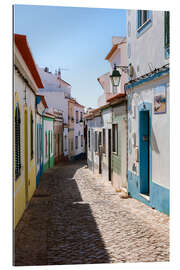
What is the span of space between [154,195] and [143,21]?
3235 mm

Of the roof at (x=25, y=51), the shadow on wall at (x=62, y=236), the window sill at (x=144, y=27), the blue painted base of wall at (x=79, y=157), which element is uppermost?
the window sill at (x=144, y=27)

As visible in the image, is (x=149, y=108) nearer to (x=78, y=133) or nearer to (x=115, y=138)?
(x=115, y=138)

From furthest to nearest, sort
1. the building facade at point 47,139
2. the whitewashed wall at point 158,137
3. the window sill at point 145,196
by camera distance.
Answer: the building facade at point 47,139 → the window sill at point 145,196 → the whitewashed wall at point 158,137

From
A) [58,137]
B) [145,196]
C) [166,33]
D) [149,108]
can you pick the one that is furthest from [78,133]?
[166,33]

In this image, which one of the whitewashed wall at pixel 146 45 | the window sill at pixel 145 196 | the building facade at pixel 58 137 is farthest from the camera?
the building facade at pixel 58 137

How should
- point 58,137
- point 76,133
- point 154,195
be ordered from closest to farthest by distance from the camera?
point 154,195 < point 58,137 < point 76,133

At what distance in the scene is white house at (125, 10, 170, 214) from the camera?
225 inches

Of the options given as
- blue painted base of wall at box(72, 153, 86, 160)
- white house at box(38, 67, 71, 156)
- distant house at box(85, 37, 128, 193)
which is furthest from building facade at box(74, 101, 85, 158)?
distant house at box(85, 37, 128, 193)

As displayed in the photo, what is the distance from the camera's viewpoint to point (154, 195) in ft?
20.5

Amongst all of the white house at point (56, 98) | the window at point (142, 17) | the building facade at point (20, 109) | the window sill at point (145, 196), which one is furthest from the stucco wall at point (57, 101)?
the building facade at point (20, 109)

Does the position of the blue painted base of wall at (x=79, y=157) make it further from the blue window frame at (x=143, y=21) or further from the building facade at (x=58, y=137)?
the blue window frame at (x=143, y=21)

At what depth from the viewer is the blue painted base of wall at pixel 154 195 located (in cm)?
571
